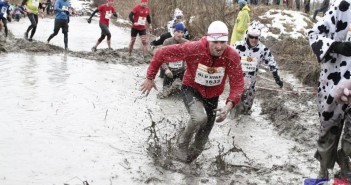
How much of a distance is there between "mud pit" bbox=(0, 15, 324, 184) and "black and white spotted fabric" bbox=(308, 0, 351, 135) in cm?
136

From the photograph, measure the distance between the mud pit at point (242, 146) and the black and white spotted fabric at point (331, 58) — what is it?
1.36 meters

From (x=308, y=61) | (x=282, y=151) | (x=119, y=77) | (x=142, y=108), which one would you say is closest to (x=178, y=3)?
(x=308, y=61)

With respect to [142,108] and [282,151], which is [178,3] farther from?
[282,151]

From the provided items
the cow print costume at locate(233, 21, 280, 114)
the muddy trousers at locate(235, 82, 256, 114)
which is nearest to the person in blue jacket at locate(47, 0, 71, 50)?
the cow print costume at locate(233, 21, 280, 114)

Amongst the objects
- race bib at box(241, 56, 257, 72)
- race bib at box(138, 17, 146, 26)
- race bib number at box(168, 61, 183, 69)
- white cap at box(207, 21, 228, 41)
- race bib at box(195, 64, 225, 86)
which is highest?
white cap at box(207, 21, 228, 41)

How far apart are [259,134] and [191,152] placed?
2.32 m

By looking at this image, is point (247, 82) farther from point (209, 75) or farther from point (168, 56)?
point (168, 56)

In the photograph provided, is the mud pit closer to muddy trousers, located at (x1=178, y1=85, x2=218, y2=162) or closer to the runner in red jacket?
muddy trousers, located at (x1=178, y1=85, x2=218, y2=162)

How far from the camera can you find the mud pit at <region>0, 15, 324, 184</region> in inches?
201

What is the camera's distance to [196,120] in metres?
4.97

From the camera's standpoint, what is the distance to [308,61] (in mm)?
13055

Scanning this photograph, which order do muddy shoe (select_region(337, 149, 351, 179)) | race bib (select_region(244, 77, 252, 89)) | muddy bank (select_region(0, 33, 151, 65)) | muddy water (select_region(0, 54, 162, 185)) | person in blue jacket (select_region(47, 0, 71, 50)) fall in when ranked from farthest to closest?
person in blue jacket (select_region(47, 0, 71, 50)) → muddy bank (select_region(0, 33, 151, 65)) → race bib (select_region(244, 77, 252, 89)) → muddy water (select_region(0, 54, 162, 185)) → muddy shoe (select_region(337, 149, 351, 179))

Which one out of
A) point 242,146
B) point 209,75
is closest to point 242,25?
point 242,146

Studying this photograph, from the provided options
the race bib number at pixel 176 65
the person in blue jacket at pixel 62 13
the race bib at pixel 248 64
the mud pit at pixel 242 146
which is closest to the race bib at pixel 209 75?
Result: the mud pit at pixel 242 146
